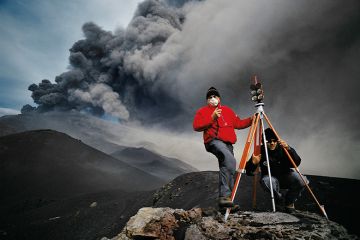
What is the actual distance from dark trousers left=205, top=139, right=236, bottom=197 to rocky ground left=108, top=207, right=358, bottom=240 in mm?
510

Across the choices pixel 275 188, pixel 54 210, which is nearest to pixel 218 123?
pixel 275 188

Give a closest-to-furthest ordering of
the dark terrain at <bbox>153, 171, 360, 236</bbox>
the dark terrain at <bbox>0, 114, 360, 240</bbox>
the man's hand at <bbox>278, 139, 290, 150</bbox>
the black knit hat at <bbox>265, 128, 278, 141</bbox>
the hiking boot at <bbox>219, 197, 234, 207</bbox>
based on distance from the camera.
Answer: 1. the hiking boot at <bbox>219, 197, 234, 207</bbox>
2. the man's hand at <bbox>278, 139, 290, 150</bbox>
3. the black knit hat at <bbox>265, 128, 278, 141</bbox>
4. the dark terrain at <bbox>153, 171, 360, 236</bbox>
5. the dark terrain at <bbox>0, 114, 360, 240</bbox>

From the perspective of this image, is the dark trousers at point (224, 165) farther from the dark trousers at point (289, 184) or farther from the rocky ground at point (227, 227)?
the dark trousers at point (289, 184)

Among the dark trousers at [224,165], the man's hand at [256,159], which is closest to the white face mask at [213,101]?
the dark trousers at [224,165]

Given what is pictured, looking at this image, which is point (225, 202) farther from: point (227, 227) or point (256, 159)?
point (256, 159)

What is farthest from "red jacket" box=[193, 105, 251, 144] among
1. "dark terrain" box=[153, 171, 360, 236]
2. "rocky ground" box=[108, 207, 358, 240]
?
"dark terrain" box=[153, 171, 360, 236]

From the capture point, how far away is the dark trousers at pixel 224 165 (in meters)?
4.51

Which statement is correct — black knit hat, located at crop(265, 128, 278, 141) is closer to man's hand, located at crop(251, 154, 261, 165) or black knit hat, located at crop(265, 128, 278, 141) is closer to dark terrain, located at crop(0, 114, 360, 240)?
man's hand, located at crop(251, 154, 261, 165)

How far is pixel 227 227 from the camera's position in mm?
4035

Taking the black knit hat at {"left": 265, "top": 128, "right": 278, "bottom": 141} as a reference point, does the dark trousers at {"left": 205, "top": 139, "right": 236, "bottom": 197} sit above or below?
below

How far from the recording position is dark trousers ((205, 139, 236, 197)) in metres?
4.51

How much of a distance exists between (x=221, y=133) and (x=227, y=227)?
5.73ft

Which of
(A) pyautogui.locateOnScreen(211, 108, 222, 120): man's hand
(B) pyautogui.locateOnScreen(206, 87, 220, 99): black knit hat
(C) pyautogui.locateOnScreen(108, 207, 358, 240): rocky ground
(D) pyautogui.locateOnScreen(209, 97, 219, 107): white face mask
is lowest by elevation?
(C) pyautogui.locateOnScreen(108, 207, 358, 240): rocky ground

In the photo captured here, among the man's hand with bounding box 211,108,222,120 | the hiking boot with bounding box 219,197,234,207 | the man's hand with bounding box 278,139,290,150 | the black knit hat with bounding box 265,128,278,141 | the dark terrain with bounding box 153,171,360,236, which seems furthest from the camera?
the dark terrain with bounding box 153,171,360,236
